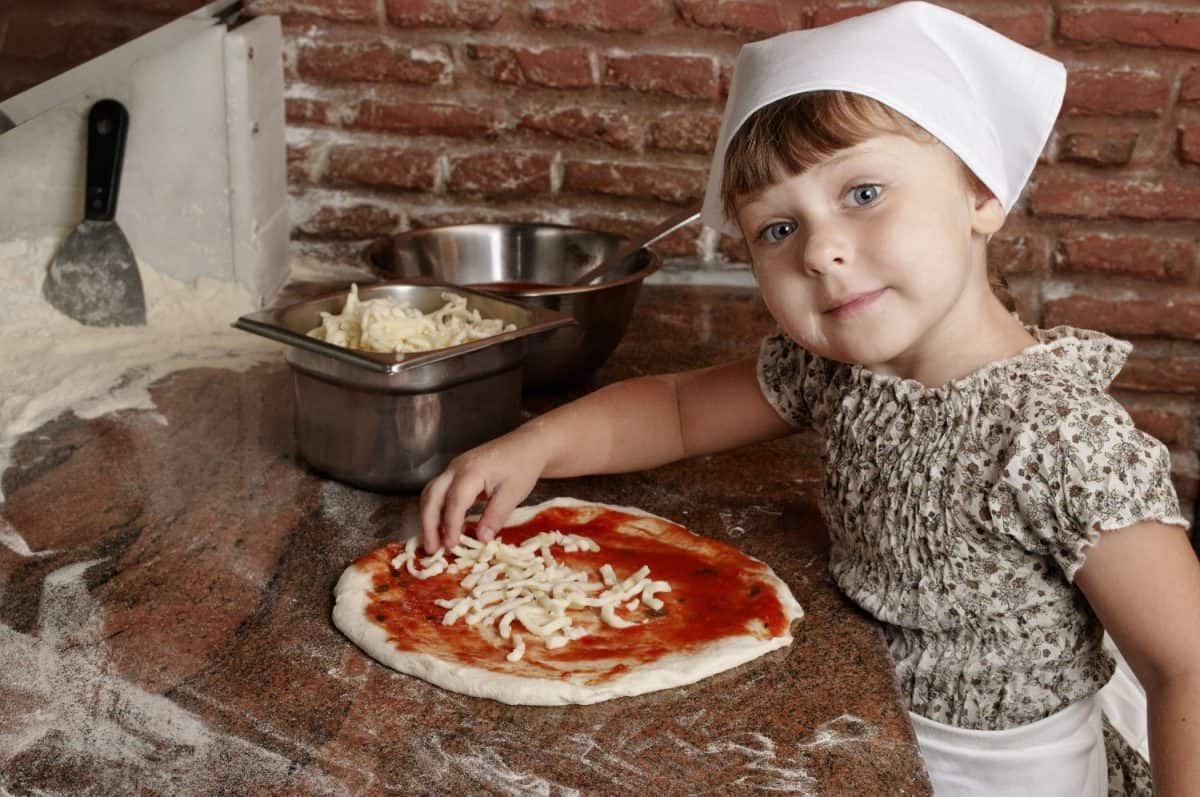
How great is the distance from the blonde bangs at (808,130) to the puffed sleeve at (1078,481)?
0.29 metres

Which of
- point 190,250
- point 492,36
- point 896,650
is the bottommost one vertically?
point 896,650

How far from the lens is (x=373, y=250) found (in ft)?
6.13

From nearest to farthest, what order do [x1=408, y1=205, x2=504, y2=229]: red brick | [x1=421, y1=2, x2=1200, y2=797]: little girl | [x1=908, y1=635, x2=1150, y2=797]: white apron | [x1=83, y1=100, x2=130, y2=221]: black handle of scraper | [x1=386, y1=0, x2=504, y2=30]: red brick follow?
[x1=421, y1=2, x2=1200, y2=797]: little girl < [x1=908, y1=635, x2=1150, y2=797]: white apron < [x1=83, y1=100, x2=130, y2=221]: black handle of scraper < [x1=386, y1=0, x2=504, y2=30]: red brick < [x1=408, y1=205, x2=504, y2=229]: red brick

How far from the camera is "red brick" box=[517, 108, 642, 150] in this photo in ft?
7.61

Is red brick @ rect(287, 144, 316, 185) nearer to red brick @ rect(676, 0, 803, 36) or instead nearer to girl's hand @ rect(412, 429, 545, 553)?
red brick @ rect(676, 0, 803, 36)

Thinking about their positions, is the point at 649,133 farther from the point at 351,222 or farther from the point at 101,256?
the point at 101,256

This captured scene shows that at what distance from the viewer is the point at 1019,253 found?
235cm

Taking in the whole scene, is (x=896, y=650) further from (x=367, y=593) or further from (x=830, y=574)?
(x=367, y=593)

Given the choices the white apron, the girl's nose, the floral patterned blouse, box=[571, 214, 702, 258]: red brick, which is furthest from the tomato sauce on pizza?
box=[571, 214, 702, 258]: red brick

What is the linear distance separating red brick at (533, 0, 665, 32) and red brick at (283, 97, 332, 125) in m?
0.42

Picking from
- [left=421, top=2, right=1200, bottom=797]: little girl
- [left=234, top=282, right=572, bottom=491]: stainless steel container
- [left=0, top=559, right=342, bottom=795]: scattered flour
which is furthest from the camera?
[left=234, top=282, right=572, bottom=491]: stainless steel container

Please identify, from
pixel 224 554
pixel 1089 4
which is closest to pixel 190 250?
pixel 224 554

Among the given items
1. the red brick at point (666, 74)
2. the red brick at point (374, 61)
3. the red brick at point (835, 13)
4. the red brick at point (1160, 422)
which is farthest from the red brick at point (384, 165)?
the red brick at point (1160, 422)

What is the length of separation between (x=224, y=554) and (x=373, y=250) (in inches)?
25.0
